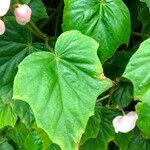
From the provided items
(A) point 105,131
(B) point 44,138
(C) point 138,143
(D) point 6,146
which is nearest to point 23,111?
(B) point 44,138

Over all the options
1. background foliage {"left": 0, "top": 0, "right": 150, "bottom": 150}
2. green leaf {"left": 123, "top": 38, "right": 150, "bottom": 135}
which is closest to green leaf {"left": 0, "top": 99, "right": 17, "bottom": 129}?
background foliage {"left": 0, "top": 0, "right": 150, "bottom": 150}

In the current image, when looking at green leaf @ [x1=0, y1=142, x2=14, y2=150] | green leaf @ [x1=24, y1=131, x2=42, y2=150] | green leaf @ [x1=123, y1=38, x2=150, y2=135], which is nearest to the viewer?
green leaf @ [x1=123, y1=38, x2=150, y2=135]

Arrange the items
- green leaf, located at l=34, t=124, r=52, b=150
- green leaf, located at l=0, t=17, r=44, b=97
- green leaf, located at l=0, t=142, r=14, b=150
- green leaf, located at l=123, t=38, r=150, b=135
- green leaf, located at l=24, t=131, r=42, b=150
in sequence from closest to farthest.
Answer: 1. green leaf, located at l=123, t=38, r=150, b=135
2. green leaf, located at l=0, t=17, r=44, b=97
3. green leaf, located at l=34, t=124, r=52, b=150
4. green leaf, located at l=24, t=131, r=42, b=150
5. green leaf, located at l=0, t=142, r=14, b=150

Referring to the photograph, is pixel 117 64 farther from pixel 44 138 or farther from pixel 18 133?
pixel 18 133

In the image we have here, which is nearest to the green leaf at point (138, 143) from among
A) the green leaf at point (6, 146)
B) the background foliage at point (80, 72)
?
the background foliage at point (80, 72)

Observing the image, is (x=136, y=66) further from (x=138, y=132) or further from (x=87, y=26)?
(x=138, y=132)

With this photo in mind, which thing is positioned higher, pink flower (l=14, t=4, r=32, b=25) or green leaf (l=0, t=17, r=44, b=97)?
pink flower (l=14, t=4, r=32, b=25)

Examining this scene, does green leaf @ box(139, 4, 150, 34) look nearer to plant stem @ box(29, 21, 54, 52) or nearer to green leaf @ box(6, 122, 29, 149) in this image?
plant stem @ box(29, 21, 54, 52)
